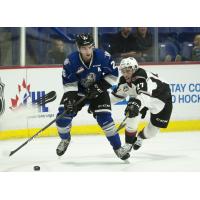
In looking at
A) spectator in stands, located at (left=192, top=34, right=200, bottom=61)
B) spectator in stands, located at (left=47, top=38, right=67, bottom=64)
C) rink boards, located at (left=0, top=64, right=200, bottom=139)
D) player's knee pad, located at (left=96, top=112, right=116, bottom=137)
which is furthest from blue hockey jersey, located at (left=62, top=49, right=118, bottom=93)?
spectator in stands, located at (left=192, top=34, right=200, bottom=61)

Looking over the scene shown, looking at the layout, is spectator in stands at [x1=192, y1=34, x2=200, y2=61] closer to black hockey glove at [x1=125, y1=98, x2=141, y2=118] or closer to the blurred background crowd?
the blurred background crowd

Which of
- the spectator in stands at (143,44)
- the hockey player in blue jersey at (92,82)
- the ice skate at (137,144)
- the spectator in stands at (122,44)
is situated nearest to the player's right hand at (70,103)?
the hockey player in blue jersey at (92,82)

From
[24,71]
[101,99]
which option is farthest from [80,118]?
[101,99]

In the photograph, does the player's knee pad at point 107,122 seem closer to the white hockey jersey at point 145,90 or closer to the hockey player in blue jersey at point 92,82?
the hockey player in blue jersey at point 92,82

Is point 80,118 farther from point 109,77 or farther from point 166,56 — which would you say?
point 109,77

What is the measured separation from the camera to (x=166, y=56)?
18.9 feet

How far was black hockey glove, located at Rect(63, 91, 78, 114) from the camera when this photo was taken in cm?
393

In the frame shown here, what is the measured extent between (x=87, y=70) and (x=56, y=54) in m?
1.75

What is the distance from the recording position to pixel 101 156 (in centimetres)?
437

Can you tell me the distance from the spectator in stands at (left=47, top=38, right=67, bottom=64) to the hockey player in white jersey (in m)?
1.36

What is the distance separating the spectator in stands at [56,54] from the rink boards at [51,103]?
7cm

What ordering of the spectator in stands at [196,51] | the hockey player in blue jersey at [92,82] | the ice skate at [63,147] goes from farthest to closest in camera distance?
the spectator in stands at [196,51] < the ice skate at [63,147] < the hockey player in blue jersey at [92,82]

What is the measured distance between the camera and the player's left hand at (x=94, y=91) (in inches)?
153

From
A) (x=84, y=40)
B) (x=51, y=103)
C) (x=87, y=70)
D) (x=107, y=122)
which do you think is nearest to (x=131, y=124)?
(x=107, y=122)
